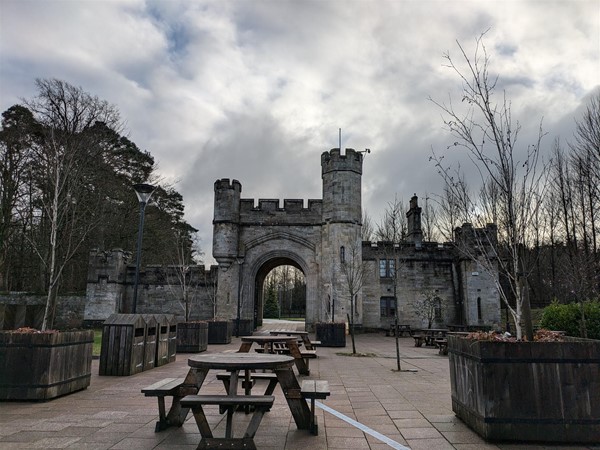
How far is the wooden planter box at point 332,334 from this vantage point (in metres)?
16.1

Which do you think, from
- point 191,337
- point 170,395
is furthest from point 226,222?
point 170,395

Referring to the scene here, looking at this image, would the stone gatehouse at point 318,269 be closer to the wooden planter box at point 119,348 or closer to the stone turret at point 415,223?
the stone turret at point 415,223

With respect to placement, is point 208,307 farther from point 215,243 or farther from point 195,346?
point 195,346

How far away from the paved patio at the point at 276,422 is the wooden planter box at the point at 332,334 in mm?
8495

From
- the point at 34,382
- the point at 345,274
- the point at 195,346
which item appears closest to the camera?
the point at 34,382

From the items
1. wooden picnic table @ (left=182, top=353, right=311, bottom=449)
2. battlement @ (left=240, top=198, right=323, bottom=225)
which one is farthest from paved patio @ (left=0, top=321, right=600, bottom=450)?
battlement @ (left=240, top=198, right=323, bottom=225)

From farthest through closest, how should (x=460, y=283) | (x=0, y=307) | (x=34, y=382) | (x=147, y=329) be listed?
(x=460, y=283)
(x=0, y=307)
(x=147, y=329)
(x=34, y=382)

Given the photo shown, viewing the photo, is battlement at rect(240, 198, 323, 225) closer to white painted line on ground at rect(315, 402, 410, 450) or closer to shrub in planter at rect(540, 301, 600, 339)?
shrub in planter at rect(540, 301, 600, 339)

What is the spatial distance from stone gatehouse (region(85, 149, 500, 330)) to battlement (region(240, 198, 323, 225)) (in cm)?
6

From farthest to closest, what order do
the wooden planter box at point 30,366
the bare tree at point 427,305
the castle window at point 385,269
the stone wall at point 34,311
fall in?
the castle window at point 385,269 → the bare tree at point 427,305 → the stone wall at point 34,311 → the wooden planter box at point 30,366

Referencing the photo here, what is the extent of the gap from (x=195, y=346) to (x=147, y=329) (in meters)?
4.03

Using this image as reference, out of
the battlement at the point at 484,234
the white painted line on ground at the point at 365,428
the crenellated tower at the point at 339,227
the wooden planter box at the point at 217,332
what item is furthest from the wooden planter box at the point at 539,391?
the crenellated tower at the point at 339,227

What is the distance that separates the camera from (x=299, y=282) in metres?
58.8

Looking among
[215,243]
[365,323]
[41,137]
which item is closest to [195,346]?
[215,243]
